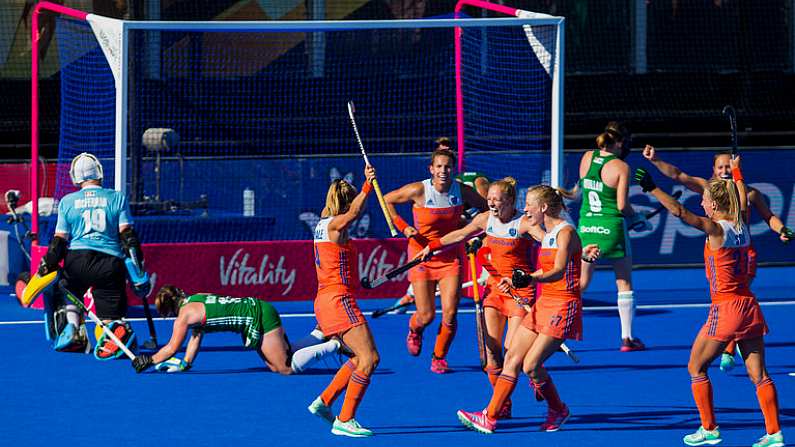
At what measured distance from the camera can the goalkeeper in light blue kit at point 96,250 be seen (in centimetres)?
1121

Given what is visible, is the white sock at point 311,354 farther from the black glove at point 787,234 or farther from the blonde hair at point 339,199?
the black glove at point 787,234

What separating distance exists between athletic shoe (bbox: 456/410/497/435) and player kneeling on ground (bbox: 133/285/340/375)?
1829mm

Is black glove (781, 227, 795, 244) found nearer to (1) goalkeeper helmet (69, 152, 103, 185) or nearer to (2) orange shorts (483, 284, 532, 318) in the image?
(2) orange shorts (483, 284, 532, 318)

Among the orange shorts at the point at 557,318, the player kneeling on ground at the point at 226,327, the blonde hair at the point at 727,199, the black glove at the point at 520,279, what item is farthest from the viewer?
the player kneeling on ground at the point at 226,327

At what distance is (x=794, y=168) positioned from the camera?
17047 millimetres

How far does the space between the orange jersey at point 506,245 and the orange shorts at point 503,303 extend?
7cm

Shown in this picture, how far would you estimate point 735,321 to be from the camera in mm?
7781

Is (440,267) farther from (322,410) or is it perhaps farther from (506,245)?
(322,410)

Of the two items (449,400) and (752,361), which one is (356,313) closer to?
(449,400)

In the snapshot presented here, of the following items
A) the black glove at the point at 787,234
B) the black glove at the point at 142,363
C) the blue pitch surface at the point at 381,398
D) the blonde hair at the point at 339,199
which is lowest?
the blue pitch surface at the point at 381,398

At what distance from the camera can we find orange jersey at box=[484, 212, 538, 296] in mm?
9211

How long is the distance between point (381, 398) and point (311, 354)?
2.65 ft

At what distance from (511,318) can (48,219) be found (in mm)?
7705

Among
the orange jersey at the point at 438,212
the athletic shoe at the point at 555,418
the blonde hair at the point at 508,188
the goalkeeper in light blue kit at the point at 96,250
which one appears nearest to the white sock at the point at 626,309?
the orange jersey at the point at 438,212
